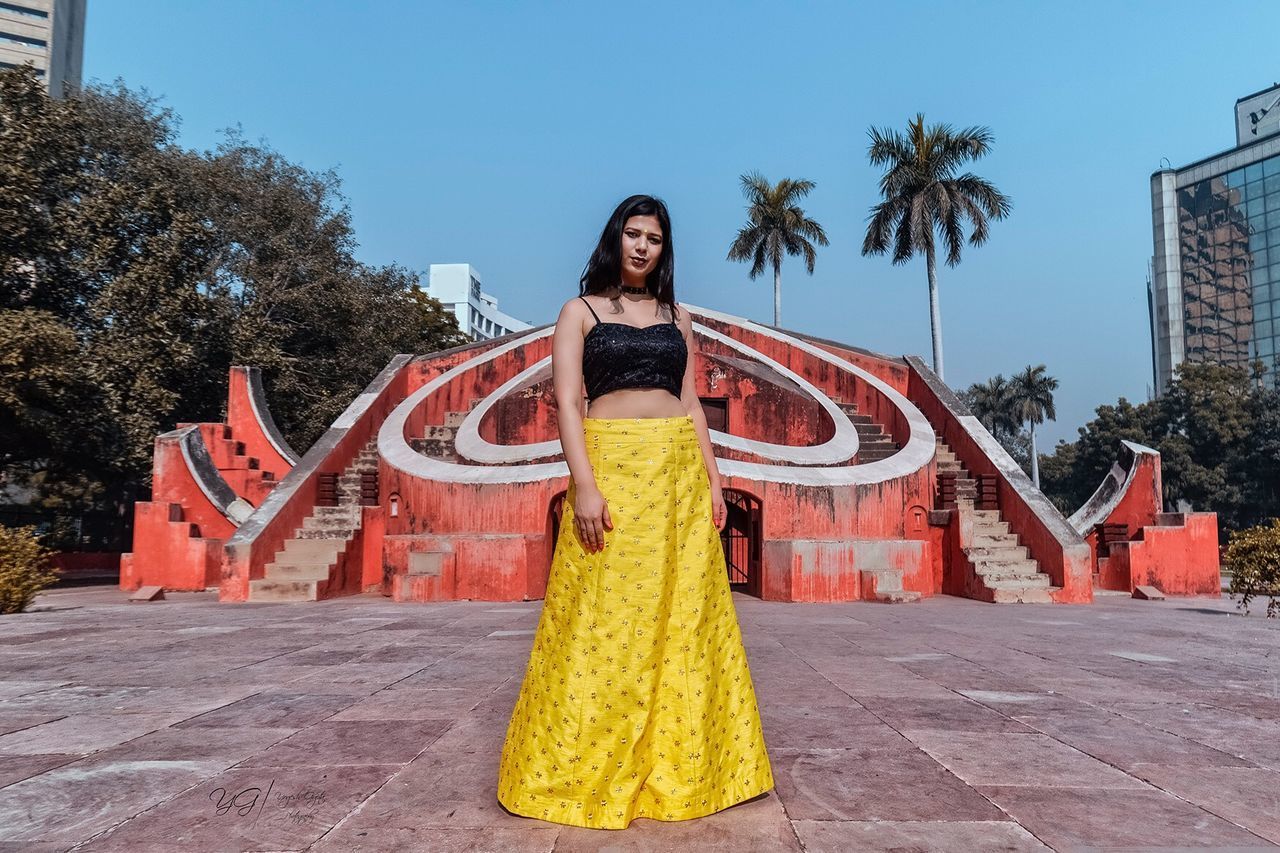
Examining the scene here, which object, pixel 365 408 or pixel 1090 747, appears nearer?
pixel 1090 747

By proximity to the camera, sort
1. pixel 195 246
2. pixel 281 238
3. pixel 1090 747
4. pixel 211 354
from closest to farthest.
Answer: pixel 1090 747, pixel 195 246, pixel 211 354, pixel 281 238

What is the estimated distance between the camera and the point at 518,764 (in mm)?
2332

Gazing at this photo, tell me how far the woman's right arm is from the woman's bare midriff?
0.23 ft

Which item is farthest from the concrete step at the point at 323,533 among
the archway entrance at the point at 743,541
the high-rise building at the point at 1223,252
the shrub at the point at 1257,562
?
the high-rise building at the point at 1223,252

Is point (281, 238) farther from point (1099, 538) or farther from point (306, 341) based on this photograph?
point (1099, 538)

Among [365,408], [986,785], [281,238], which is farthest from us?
[281,238]

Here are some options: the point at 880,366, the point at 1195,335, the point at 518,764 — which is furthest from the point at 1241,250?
the point at 518,764

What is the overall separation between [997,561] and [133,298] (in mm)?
14220

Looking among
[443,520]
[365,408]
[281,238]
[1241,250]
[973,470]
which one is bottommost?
[443,520]

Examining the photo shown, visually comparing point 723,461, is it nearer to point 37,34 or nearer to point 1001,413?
point 1001,413

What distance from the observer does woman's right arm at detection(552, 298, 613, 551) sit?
2.36 metres

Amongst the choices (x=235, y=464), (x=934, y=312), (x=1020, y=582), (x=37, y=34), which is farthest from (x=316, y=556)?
(x=37, y=34)

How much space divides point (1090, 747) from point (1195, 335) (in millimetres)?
79161

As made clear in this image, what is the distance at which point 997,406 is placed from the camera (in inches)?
2165
